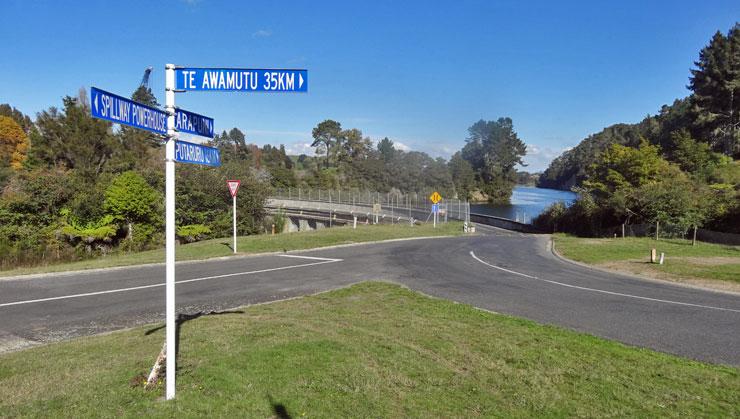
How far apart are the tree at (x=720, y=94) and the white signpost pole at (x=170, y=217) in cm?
7183

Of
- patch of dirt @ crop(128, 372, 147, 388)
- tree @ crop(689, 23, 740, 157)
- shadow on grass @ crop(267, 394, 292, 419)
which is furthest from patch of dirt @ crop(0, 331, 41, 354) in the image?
tree @ crop(689, 23, 740, 157)

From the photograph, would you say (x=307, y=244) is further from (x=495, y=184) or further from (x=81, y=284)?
(x=495, y=184)

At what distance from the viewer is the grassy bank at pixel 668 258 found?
17.5 meters

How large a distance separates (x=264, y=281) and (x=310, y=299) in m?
3.33

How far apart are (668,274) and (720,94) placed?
58621 mm

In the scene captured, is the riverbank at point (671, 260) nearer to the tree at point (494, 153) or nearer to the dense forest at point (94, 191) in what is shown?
the dense forest at point (94, 191)

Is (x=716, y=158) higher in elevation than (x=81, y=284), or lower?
higher

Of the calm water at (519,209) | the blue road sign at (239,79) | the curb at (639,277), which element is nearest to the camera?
the blue road sign at (239,79)

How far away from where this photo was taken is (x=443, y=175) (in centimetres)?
11125

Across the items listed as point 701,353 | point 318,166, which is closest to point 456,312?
point 701,353

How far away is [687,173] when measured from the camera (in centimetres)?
5194

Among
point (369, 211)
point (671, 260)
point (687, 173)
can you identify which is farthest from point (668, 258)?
point (687, 173)

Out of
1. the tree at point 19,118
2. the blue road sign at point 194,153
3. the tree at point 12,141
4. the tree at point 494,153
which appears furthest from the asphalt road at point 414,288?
the tree at point 494,153

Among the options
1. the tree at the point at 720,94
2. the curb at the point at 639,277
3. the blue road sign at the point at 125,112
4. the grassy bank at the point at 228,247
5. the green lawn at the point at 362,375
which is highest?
the tree at the point at 720,94
